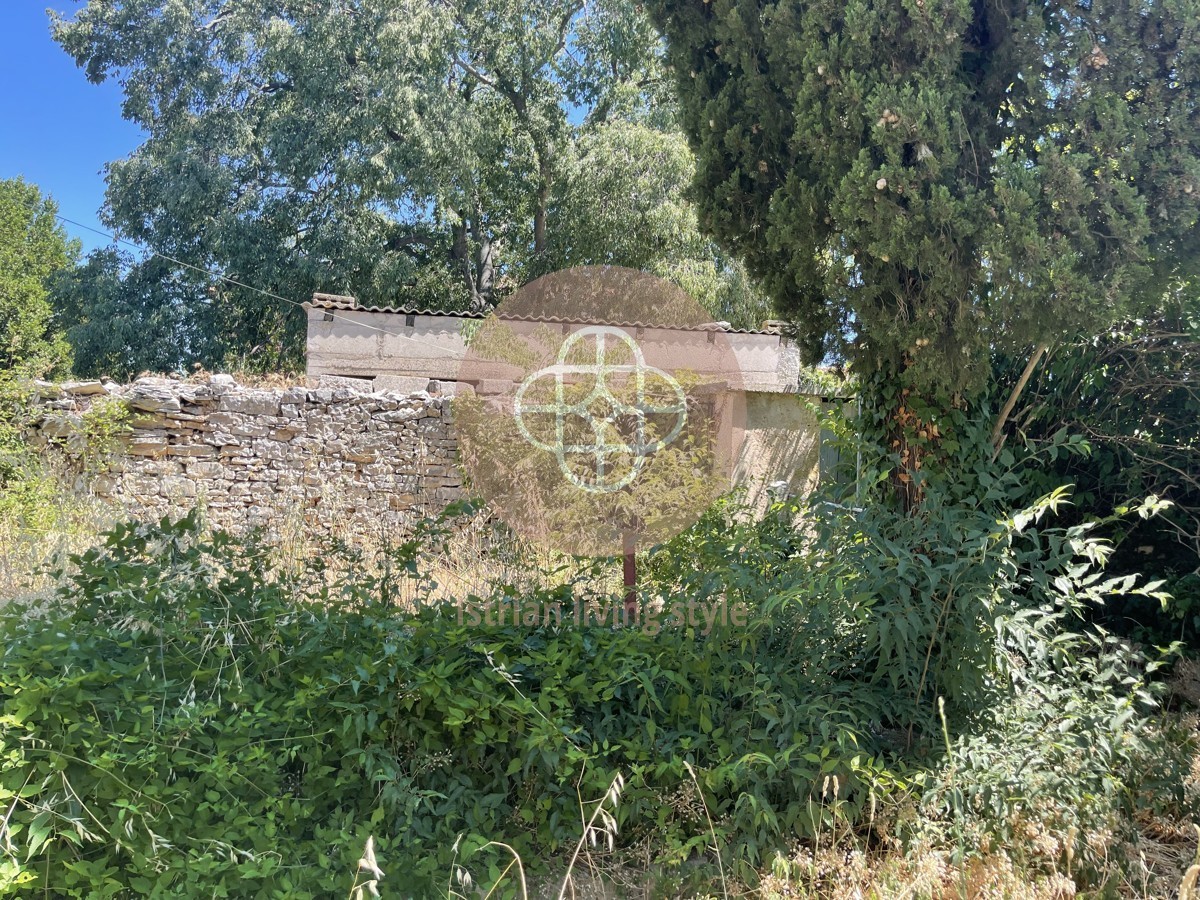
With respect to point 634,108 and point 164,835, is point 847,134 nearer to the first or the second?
point 164,835

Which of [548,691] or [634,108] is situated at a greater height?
[634,108]

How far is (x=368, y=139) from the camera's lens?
48.8ft

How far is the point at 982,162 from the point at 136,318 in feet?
51.6

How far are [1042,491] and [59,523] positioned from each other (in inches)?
257

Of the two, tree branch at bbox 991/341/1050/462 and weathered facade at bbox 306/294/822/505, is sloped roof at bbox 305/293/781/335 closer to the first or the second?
weathered facade at bbox 306/294/822/505

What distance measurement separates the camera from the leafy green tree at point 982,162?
9.42 ft

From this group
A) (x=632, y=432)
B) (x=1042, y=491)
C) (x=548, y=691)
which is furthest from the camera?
(x=632, y=432)

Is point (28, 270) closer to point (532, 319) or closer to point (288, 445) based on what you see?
point (288, 445)

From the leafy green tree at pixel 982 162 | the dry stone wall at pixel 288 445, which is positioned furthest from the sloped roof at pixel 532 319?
the leafy green tree at pixel 982 162

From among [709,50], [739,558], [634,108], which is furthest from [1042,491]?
[634,108]

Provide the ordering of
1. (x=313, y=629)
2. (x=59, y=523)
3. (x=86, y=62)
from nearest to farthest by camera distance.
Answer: (x=313, y=629), (x=59, y=523), (x=86, y=62)

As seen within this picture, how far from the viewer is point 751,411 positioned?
7234 mm

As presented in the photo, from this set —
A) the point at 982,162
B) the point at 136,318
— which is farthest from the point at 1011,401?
the point at 136,318

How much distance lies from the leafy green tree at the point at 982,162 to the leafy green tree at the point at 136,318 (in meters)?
14.9
